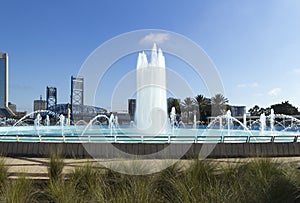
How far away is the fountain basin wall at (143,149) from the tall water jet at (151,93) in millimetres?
12894

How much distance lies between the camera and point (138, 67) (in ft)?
78.2

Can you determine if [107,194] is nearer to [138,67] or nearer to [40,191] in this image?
[40,191]

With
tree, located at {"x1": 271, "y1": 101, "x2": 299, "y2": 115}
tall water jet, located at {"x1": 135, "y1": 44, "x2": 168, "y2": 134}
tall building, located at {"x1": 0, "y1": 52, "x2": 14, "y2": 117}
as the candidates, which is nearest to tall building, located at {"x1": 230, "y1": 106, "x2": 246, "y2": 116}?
tree, located at {"x1": 271, "y1": 101, "x2": 299, "y2": 115}

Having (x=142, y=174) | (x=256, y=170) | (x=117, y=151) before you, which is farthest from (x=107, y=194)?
(x=117, y=151)

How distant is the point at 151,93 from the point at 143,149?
13.8 metres

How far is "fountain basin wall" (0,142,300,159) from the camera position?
1009 centimetres

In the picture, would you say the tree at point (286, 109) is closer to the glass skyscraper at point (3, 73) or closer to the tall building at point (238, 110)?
the tall building at point (238, 110)

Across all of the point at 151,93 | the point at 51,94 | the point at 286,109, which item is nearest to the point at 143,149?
Result: the point at 151,93

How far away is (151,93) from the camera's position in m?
23.8

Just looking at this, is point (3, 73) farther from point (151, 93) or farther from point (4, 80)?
point (151, 93)

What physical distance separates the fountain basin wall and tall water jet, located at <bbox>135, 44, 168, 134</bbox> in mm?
12894

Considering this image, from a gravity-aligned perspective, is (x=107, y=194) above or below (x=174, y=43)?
below

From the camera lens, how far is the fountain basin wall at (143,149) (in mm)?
10086

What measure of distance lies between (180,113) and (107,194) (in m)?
54.4
